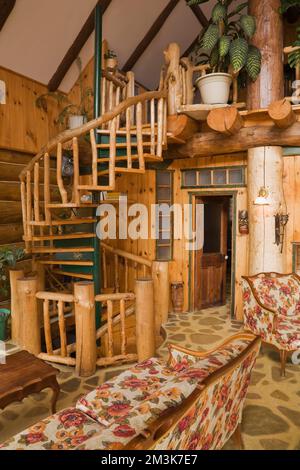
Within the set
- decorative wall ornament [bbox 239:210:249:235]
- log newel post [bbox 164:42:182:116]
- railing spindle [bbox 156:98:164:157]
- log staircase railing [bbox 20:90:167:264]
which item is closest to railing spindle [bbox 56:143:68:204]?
log staircase railing [bbox 20:90:167:264]

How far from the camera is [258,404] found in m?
2.61

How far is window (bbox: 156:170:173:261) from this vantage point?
5.14 meters

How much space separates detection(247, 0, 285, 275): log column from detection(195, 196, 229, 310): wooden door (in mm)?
1080

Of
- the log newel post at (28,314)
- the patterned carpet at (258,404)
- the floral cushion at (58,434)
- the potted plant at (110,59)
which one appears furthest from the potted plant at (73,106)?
the floral cushion at (58,434)

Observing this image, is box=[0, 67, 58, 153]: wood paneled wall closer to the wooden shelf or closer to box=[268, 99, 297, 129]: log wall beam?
the wooden shelf

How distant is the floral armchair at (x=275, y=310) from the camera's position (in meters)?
3.04

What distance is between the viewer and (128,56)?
5484 mm

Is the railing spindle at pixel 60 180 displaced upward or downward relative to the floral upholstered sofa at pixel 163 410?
upward

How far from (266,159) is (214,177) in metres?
0.89

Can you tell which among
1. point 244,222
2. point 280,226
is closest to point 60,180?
point 244,222

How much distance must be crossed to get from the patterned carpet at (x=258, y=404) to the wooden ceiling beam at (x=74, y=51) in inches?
160

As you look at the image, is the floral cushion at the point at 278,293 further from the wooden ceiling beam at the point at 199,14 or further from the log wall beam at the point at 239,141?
the wooden ceiling beam at the point at 199,14

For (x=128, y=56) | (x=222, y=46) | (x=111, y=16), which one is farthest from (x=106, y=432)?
(x=128, y=56)

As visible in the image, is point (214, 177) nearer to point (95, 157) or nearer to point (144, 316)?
point (95, 157)
